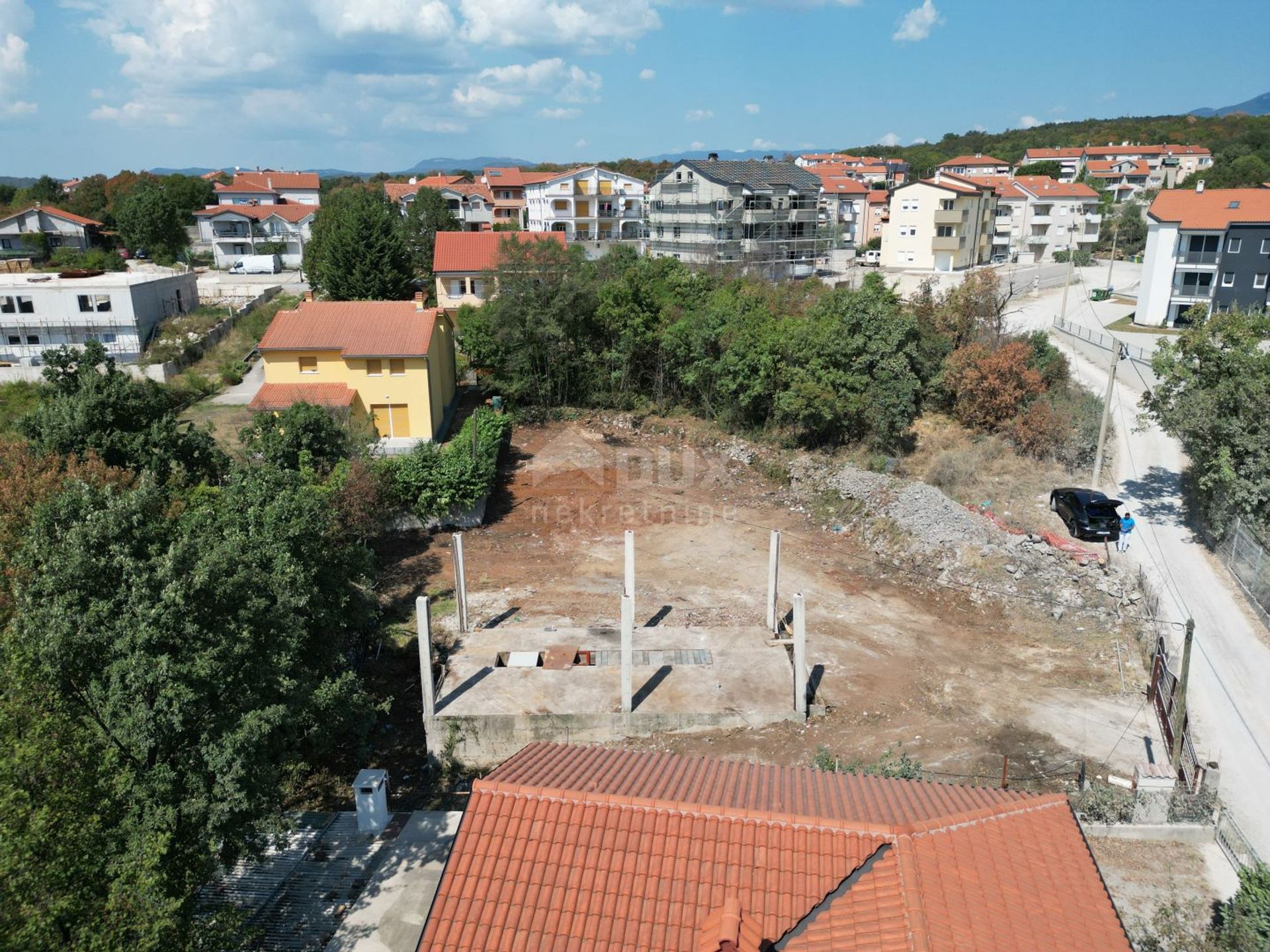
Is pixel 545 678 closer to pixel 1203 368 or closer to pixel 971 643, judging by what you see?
pixel 971 643

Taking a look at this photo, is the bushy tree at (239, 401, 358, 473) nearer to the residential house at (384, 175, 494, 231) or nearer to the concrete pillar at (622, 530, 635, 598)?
the concrete pillar at (622, 530, 635, 598)

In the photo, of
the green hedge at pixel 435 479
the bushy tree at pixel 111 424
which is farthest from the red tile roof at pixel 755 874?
the green hedge at pixel 435 479

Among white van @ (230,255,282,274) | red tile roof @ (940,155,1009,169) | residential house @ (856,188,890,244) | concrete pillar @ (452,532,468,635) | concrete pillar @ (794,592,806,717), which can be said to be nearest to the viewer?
concrete pillar @ (794,592,806,717)

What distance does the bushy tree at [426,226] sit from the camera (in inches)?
2351

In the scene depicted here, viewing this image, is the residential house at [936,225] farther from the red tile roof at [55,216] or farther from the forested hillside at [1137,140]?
the red tile roof at [55,216]

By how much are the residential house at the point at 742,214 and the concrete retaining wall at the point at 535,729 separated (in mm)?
48771

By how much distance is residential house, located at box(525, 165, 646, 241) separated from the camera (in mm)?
72375

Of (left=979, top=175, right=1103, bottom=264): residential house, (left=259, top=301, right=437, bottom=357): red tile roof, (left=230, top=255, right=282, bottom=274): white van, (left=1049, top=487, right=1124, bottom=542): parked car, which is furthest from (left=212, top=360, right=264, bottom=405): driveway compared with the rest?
(left=979, top=175, right=1103, bottom=264): residential house

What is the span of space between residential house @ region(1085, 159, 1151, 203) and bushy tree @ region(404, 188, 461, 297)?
272ft

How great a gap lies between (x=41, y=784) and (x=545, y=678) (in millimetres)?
9379

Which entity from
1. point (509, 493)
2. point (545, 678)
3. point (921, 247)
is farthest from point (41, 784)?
point (921, 247)

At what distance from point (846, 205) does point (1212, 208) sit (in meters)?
43.6

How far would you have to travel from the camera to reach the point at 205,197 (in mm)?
90625

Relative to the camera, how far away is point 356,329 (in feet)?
100
